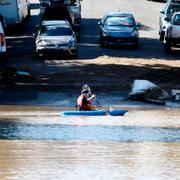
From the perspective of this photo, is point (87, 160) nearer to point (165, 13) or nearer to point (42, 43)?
point (42, 43)

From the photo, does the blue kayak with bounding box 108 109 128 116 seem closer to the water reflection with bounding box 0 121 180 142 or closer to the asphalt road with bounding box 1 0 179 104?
the water reflection with bounding box 0 121 180 142

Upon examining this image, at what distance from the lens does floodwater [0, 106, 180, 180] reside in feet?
39.1

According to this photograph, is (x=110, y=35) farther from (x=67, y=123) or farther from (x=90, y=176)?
(x=90, y=176)

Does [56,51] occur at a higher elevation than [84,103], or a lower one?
lower

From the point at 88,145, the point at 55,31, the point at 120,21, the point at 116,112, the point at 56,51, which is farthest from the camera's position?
the point at 120,21

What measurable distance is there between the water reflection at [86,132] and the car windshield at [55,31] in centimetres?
1497

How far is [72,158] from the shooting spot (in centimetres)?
1302

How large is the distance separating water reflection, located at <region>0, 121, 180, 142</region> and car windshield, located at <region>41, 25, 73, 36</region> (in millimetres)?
14966

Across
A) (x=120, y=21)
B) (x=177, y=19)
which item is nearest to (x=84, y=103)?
(x=177, y=19)

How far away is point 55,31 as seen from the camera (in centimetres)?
3219

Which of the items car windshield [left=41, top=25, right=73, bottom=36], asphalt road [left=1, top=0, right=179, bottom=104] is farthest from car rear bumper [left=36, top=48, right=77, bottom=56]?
car windshield [left=41, top=25, right=73, bottom=36]

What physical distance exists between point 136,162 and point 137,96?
930 cm

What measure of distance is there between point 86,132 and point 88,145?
5.79 feet

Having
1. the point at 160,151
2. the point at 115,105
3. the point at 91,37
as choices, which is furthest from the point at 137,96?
the point at 91,37
